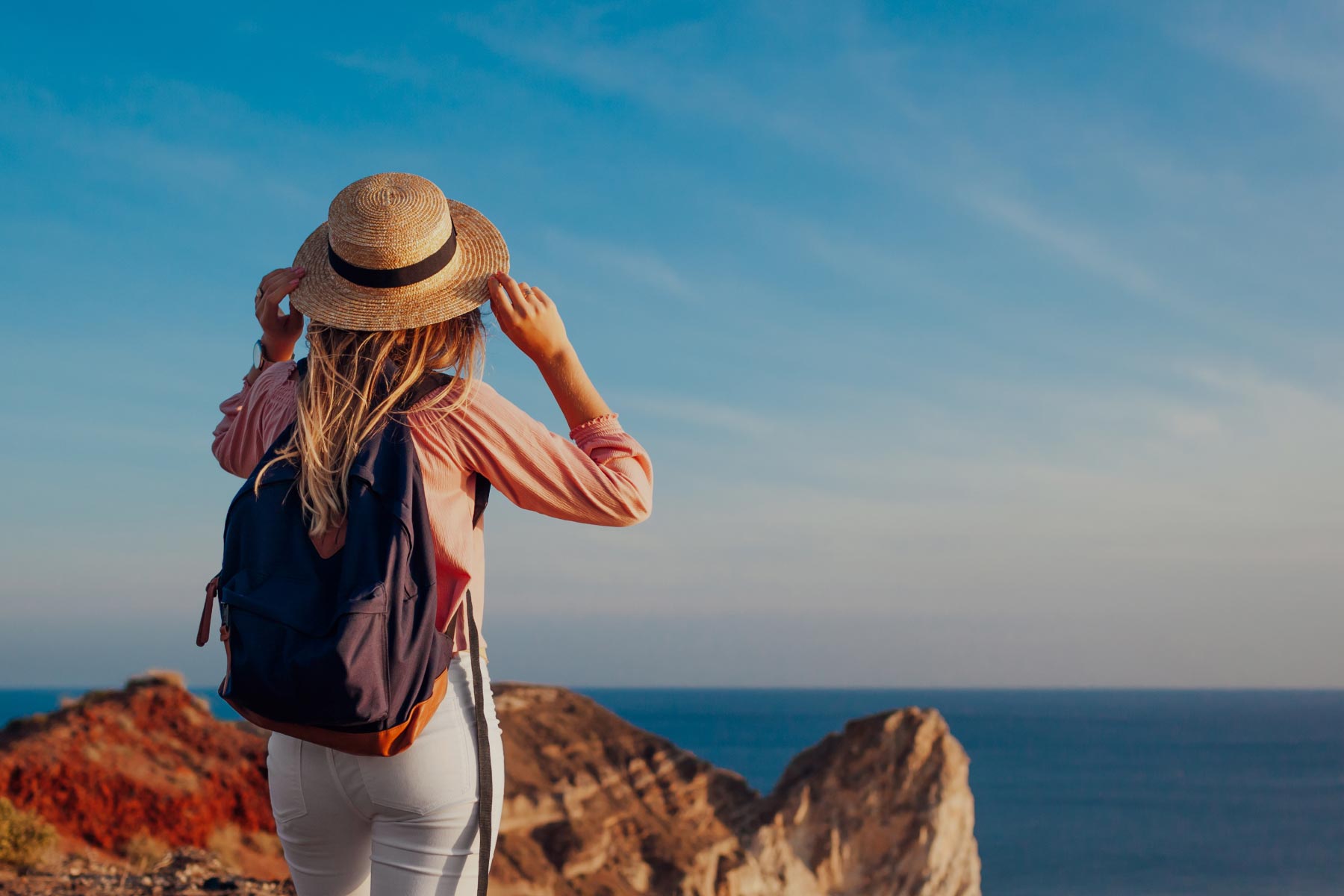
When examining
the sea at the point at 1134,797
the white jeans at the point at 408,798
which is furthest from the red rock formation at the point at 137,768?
the sea at the point at 1134,797

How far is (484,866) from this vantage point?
2.26 meters

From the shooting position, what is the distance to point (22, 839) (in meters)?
7.44

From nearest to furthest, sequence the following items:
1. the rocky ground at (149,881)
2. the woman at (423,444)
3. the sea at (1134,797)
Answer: the woman at (423,444), the rocky ground at (149,881), the sea at (1134,797)

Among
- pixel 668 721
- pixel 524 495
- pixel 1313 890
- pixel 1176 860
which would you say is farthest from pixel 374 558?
pixel 668 721

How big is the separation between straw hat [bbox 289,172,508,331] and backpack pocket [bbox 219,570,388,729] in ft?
2.02

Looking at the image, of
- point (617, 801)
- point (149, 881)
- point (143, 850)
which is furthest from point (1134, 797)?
point (149, 881)

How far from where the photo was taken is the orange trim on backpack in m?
2.07

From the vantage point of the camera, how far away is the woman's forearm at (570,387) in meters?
2.45

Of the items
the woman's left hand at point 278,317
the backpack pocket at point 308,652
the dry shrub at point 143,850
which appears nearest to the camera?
the backpack pocket at point 308,652

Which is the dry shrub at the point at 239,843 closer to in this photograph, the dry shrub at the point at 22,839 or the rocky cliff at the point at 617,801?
the rocky cliff at the point at 617,801

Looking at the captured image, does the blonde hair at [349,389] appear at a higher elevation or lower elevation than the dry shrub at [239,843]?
higher

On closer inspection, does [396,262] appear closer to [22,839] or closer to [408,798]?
[408,798]

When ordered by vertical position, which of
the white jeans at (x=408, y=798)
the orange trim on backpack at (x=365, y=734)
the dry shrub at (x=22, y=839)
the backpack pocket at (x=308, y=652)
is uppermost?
the backpack pocket at (x=308, y=652)

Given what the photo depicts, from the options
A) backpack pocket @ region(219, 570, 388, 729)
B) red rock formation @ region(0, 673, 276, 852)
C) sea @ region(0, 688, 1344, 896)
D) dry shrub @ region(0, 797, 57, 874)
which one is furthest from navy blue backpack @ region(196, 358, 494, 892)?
sea @ region(0, 688, 1344, 896)
